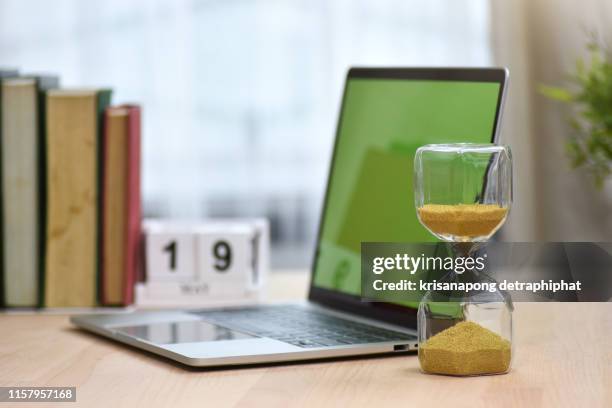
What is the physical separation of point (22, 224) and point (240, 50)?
1858 mm

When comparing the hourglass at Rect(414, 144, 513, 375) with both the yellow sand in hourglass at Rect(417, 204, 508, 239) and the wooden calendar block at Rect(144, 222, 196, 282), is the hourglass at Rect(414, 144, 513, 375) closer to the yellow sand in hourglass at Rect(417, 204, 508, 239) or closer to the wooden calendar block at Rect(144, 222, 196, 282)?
the yellow sand in hourglass at Rect(417, 204, 508, 239)

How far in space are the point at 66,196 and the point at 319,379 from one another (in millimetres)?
656

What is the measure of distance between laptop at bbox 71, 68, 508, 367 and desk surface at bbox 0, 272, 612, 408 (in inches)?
1.1

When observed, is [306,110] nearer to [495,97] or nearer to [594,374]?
[495,97]

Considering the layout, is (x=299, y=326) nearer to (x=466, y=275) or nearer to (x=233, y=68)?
(x=466, y=275)

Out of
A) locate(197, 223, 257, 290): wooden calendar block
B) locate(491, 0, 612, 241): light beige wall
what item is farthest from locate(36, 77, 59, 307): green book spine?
locate(491, 0, 612, 241): light beige wall

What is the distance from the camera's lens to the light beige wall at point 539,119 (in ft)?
10.00

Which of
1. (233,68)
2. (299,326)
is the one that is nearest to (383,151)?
(299,326)

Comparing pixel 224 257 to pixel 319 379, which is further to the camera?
pixel 224 257

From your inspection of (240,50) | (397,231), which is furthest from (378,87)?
(240,50)

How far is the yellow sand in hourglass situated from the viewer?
0.80m

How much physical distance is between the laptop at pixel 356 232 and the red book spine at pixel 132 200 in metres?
0.12

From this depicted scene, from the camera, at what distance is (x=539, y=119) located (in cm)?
317

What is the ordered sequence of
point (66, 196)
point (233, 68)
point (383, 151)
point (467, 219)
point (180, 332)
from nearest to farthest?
1. point (467, 219)
2. point (180, 332)
3. point (383, 151)
4. point (66, 196)
5. point (233, 68)
